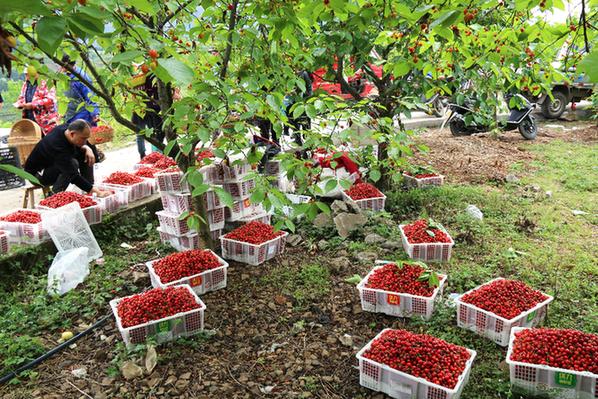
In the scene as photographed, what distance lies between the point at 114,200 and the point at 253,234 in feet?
6.61

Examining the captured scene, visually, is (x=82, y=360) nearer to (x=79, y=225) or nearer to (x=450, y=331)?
(x=79, y=225)

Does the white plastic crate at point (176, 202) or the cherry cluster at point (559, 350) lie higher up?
the white plastic crate at point (176, 202)

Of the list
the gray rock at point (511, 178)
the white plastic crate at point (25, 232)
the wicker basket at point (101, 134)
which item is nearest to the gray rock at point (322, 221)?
the white plastic crate at point (25, 232)

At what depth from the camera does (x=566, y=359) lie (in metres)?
2.54

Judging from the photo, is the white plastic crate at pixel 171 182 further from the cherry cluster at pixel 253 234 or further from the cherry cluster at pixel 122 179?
the cherry cluster at pixel 122 179

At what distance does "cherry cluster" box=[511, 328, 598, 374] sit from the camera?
2.52m

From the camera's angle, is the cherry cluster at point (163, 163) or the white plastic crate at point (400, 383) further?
the cherry cluster at point (163, 163)

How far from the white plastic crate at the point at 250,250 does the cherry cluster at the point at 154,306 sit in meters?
1.04

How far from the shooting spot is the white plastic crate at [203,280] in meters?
3.66

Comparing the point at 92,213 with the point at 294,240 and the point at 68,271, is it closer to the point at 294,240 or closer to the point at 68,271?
the point at 68,271

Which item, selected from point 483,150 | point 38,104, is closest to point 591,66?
point 38,104

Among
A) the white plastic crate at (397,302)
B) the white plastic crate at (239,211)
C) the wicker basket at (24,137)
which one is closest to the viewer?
the white plastic crate at (397,302)

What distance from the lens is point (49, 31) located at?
1057 mm

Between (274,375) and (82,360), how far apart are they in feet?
4.43
